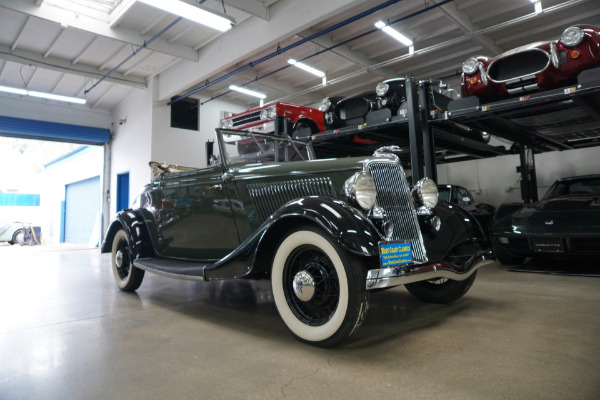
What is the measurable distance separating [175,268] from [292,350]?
4.28 feet

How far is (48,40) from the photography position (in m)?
8.04

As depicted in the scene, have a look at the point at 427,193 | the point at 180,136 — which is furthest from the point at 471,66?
the point at 180,136

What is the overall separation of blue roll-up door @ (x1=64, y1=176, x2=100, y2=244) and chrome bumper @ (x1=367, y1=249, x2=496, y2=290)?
14.4 meters

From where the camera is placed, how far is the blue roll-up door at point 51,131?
1015 cm

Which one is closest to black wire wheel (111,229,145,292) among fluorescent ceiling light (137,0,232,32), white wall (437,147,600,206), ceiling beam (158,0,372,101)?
fluorescent ceiling light (137,0,232,32)

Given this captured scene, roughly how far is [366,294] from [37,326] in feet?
7.59

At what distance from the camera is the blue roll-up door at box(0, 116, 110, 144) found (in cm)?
1015

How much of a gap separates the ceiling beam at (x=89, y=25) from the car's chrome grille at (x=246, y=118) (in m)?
2.67

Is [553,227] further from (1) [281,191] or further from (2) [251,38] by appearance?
(2) [251,38]

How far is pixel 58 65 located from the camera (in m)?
8.88

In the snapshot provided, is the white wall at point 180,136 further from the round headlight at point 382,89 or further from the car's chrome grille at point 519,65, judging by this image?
the car's chrome grille at point 519,65

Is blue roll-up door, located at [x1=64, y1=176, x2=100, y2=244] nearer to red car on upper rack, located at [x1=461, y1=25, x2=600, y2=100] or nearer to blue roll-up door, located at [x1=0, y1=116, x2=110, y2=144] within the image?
blue roll-up door, located at [x1=0, y1=116, x2=110, y2=144]

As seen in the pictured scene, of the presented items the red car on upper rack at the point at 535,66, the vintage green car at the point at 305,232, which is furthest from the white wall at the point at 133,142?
the red car on upper rack at the point at 535,66

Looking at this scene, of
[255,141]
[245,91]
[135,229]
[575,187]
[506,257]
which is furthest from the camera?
[245,91]
